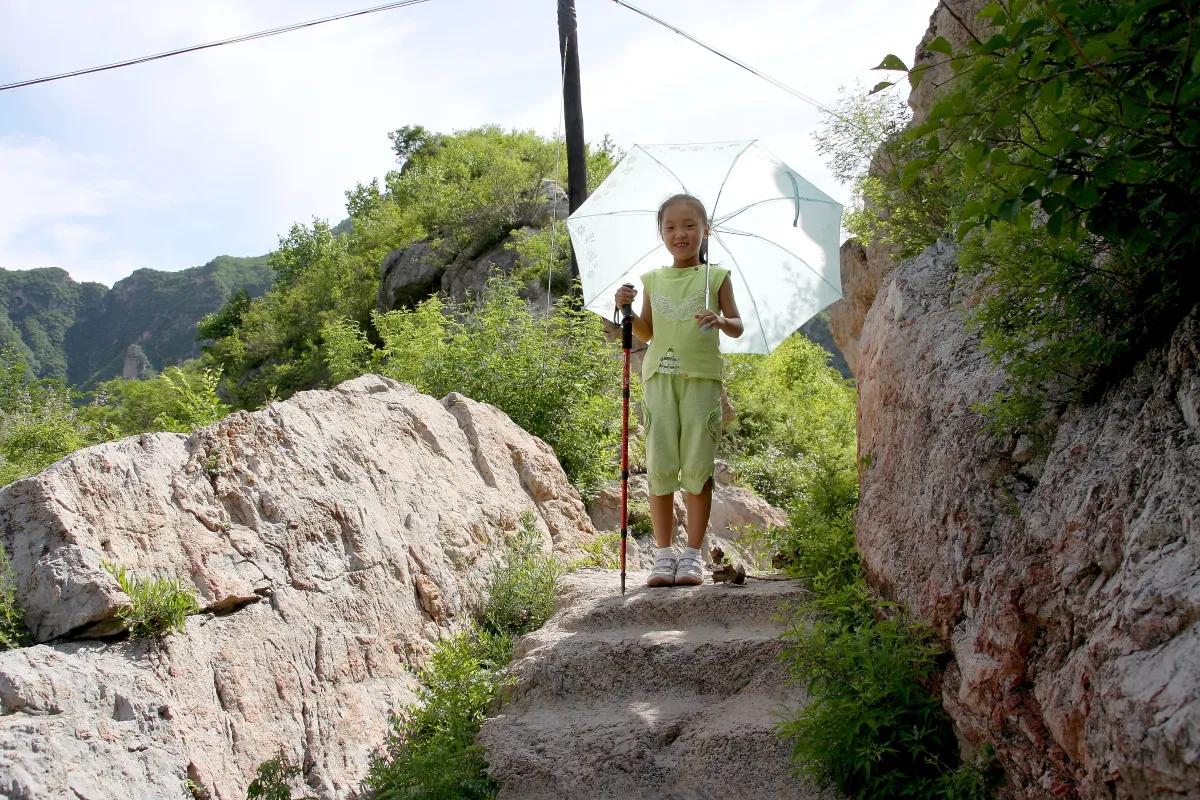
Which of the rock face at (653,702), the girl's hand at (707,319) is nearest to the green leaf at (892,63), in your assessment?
the rock face at (653,702)

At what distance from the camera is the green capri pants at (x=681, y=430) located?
198 inches

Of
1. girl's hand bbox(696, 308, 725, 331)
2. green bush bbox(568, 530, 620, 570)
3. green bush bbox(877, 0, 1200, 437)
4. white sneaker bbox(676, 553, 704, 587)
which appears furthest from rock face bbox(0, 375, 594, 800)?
green bush bbox(877, 0, 1200, 437)

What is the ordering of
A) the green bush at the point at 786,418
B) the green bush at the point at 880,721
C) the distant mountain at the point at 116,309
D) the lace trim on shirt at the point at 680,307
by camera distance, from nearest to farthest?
the green bush at the point at 880,721, the lace trim on shirt at the point at 680,307, the green bush at the point at 786,418, the distant mountain at the point at 116,309

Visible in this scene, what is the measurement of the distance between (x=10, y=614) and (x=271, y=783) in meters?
1.09

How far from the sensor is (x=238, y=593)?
155 inches

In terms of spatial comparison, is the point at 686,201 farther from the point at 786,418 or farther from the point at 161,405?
the point at 161,405

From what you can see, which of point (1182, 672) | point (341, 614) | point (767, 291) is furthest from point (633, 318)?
point (1182, 672)

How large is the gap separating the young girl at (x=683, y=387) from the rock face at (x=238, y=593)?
1147mm

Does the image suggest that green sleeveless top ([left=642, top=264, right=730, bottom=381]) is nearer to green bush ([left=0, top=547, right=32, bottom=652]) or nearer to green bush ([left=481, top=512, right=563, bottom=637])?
green bush ([left=481, top=512, right=563, bottom=637])

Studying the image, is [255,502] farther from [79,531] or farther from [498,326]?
[498,326]

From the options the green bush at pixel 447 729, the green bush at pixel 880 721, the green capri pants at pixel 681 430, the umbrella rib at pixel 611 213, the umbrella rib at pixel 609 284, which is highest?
the umbrella rib at pixel 611 213

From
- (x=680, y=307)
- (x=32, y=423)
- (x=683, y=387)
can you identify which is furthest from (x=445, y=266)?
(x=683, y=387)

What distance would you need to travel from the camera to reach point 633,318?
5391 millimetres

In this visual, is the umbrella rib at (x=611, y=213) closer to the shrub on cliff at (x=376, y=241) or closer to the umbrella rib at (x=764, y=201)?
the umbrella rib at (x=764, y=201)
